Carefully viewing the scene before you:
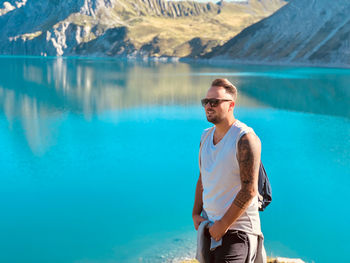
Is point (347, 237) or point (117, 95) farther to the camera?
point (117, 95)

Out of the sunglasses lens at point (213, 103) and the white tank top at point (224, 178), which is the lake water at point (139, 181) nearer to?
the white tank top at point (224, 178)

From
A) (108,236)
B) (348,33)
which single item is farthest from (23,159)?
(348,33)

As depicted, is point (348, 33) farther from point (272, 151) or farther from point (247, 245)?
point (247, 245)

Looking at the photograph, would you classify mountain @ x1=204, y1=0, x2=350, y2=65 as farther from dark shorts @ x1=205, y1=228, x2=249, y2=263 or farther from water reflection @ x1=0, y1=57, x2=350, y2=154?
dark shorts @ x1=205, y1=228, x2=249, y2=263

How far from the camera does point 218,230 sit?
13.4 ft

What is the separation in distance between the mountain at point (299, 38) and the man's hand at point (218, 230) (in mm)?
106830

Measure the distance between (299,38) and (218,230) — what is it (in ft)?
442

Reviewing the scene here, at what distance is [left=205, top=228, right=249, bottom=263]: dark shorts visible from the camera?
406 centimetres

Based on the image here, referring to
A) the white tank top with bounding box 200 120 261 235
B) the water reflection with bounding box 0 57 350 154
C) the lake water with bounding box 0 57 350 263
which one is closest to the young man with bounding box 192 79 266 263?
the white tank top with bounding box 200 120 261 235

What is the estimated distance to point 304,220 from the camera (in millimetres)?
12703

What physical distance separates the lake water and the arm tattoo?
6384mm

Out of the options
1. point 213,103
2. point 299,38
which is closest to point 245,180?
point 213,103

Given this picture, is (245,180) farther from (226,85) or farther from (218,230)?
(226,85)

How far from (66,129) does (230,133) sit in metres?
24.9
